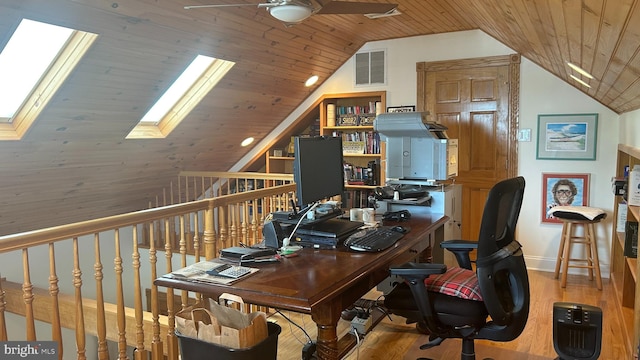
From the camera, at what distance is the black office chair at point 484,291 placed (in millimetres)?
2109

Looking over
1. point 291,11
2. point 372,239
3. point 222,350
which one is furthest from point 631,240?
point 222,350

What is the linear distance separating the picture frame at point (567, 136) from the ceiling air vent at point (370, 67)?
175cm

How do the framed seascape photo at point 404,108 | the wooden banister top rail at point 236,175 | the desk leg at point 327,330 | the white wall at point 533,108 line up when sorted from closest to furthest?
the desk leg at point 327,330, the white wall at point 533,108, the wooden banister top rail at point 236,175, the framed seascape photo at point 404,108

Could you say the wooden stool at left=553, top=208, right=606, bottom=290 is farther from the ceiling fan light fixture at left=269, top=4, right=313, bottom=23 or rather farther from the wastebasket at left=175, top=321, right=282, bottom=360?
the wastebasket at left=175, top=321, right=282, bottom=360

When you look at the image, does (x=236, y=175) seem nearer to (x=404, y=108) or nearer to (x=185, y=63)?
(x=185, y=63)

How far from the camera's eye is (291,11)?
2238 millimetres

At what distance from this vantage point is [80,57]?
3.24m

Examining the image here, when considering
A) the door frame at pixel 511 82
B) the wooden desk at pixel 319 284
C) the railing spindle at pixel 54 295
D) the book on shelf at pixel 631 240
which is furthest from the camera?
the door frame at pixel 511 82

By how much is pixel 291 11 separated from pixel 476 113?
3356 mm

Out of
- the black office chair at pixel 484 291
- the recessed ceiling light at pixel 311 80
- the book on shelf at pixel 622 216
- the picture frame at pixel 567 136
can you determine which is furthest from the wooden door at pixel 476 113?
the black office chair at pixel 484 291

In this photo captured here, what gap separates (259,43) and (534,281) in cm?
333

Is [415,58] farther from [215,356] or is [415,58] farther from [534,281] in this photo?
[215,356]

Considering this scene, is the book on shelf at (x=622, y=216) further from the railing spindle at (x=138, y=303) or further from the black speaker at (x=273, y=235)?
the railing spindle at (x=138, y=303)

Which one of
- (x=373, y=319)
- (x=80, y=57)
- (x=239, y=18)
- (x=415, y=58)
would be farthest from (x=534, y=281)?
(x=80, y=57)
